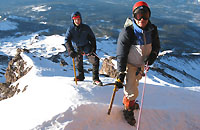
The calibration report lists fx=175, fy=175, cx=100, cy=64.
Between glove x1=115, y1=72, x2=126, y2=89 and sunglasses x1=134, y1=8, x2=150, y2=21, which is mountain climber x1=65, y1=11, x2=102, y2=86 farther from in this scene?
sunglasses x1=134, y1=8, x2=150, y2=21

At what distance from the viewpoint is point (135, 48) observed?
14.4 ft

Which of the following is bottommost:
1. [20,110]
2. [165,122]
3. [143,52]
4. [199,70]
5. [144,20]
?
[199,70]

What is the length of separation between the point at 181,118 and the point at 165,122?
0.58m

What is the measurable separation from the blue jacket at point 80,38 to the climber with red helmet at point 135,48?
9.21ft

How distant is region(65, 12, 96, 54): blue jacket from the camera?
6.89 m

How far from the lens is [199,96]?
22.1 feet

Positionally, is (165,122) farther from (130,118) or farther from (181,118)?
(130,118)

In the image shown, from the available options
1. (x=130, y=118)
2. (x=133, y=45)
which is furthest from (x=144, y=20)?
(x=130, y=118)

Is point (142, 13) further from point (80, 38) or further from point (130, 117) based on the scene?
point (80, 38)

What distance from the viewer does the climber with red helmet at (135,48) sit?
4.11 m

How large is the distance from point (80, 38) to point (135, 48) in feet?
10.5

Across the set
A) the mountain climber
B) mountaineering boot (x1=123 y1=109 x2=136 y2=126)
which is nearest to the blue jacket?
the mountain climber

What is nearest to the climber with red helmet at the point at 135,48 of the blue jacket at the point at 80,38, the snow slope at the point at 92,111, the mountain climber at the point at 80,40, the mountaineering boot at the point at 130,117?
the mountaineering boot at the point at 130,117

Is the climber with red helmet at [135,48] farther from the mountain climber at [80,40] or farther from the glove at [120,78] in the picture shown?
the mountain climber at [80,40]
